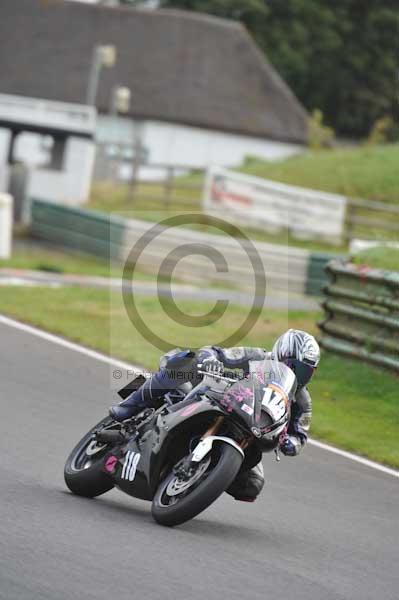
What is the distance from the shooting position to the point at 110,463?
7.94 meters

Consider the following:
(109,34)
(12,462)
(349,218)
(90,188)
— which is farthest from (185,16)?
(12,462)

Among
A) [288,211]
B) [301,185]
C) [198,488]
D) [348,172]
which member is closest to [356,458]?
[198,488]

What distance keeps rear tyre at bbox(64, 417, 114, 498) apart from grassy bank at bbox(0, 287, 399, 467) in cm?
363

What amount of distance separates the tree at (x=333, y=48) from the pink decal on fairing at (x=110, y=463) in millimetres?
66862

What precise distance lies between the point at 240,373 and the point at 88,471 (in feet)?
3.84

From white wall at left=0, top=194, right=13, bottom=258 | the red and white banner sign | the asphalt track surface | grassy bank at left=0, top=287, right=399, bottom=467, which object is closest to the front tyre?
the asphalt track surface

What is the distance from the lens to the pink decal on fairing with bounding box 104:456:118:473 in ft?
25.9

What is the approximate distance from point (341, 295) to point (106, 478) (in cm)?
788

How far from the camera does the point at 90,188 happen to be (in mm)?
36469

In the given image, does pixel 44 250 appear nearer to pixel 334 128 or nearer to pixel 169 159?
pixel 169 159

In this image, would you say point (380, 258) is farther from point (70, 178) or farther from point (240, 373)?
point (70, 178)

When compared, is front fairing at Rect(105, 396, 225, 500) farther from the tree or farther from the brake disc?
the tree

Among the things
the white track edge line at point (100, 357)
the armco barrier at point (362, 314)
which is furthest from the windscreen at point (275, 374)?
the armco barrier at point (362, 314)

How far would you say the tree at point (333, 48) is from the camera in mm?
74062
